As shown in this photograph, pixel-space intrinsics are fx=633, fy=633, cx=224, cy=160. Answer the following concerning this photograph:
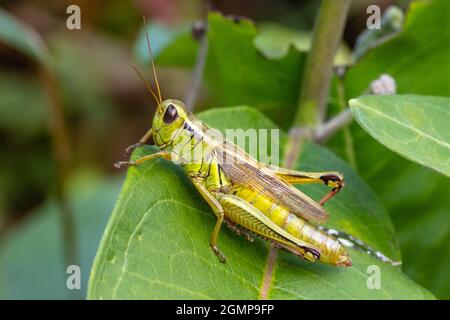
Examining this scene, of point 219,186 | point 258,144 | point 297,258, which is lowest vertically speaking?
point 297,258

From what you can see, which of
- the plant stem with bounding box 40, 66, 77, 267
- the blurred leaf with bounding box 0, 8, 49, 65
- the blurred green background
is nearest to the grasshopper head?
the blurred leaf with bounding box 0, 8, 49, 65

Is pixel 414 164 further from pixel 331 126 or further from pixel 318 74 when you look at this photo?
pixel 318 74

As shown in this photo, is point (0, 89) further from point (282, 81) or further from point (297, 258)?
point (297, 258)

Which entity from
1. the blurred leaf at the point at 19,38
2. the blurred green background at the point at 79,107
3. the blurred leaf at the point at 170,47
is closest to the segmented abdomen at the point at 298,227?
the blurred leaf at the point at 170,47

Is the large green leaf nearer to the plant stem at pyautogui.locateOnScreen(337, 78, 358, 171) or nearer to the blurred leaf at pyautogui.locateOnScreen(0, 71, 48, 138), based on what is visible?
the plant stem at pyautogui.locateOnScreen(337, 78, 358, 171)

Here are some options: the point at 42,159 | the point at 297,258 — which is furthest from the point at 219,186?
the point at 42,159
